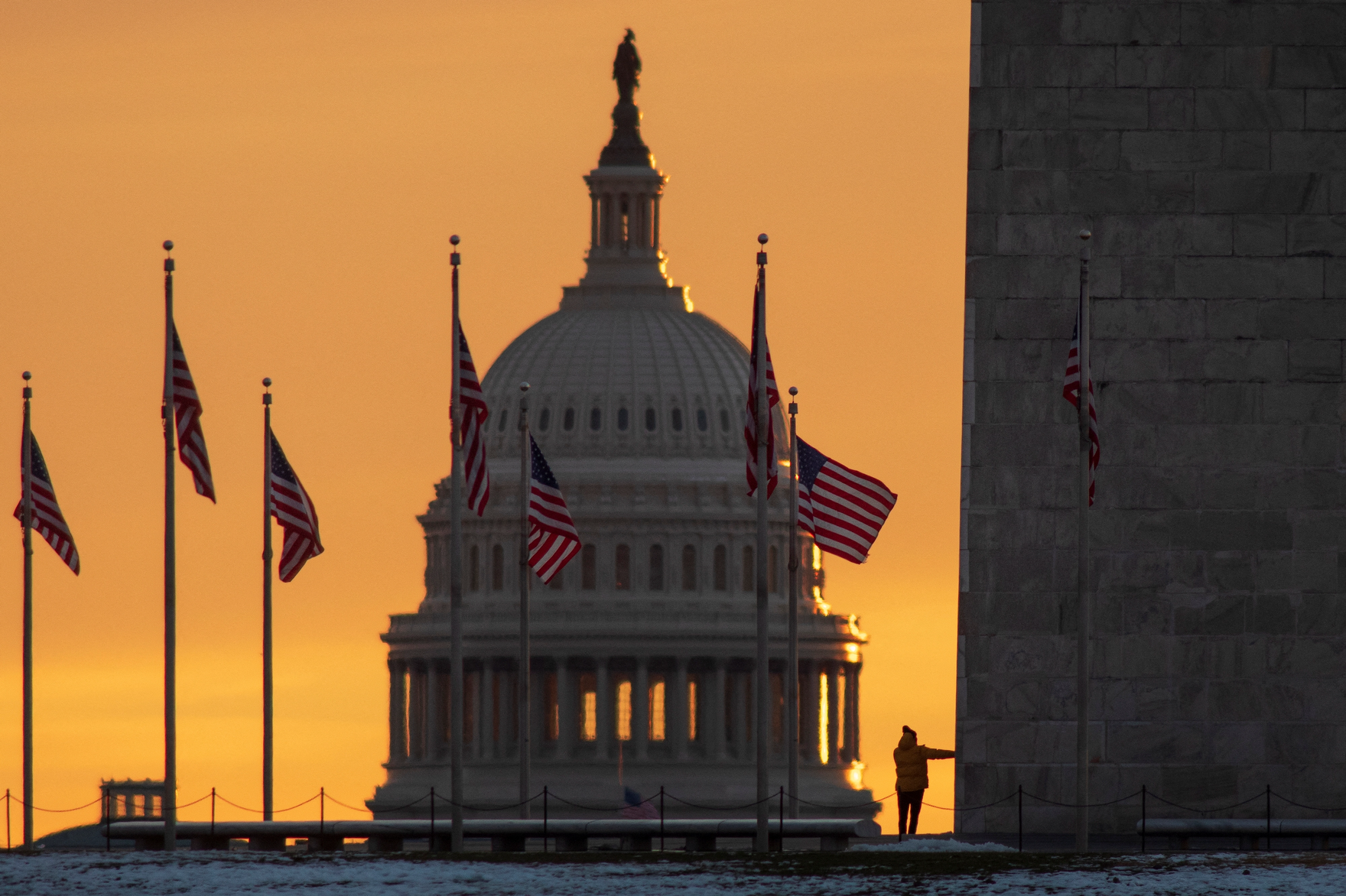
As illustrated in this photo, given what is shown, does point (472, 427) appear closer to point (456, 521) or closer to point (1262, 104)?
point (456, 521)

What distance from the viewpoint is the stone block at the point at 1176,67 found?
308ft

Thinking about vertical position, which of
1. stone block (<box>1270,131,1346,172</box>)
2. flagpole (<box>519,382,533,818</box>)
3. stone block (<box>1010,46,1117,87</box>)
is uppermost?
stone block (<box>1010,46,1117,87</box>)

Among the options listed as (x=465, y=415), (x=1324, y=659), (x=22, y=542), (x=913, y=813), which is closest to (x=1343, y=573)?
(x=1324, y=659)

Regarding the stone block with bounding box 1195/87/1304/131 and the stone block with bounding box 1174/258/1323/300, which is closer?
the stone block with bounding box 1174/258/1323/300

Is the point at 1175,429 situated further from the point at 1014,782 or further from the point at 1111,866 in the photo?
the point at 1111,866

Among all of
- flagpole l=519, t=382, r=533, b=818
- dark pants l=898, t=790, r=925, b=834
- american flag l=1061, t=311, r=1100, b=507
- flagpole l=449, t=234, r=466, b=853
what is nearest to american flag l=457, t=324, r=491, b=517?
flagpole l=449, t=234, r=466, b=853

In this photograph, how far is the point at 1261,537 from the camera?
9369cm

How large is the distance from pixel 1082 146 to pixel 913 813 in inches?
487

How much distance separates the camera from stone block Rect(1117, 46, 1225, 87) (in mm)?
93750

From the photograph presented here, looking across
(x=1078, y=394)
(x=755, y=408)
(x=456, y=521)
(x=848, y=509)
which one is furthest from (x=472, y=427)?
(x=1078, y=394)

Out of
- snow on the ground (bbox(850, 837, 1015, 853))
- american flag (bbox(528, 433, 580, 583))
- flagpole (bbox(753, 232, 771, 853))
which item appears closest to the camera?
snow on the ground (bbox(850, 837, 1015, 853))

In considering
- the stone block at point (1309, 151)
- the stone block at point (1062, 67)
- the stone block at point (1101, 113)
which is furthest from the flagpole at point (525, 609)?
the stone block at point (1309, 151)

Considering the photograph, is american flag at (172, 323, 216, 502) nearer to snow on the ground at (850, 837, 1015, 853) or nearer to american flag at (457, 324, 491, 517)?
american flag at (457, 324, 491, 517)

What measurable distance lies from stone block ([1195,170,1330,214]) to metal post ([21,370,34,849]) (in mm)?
25455
